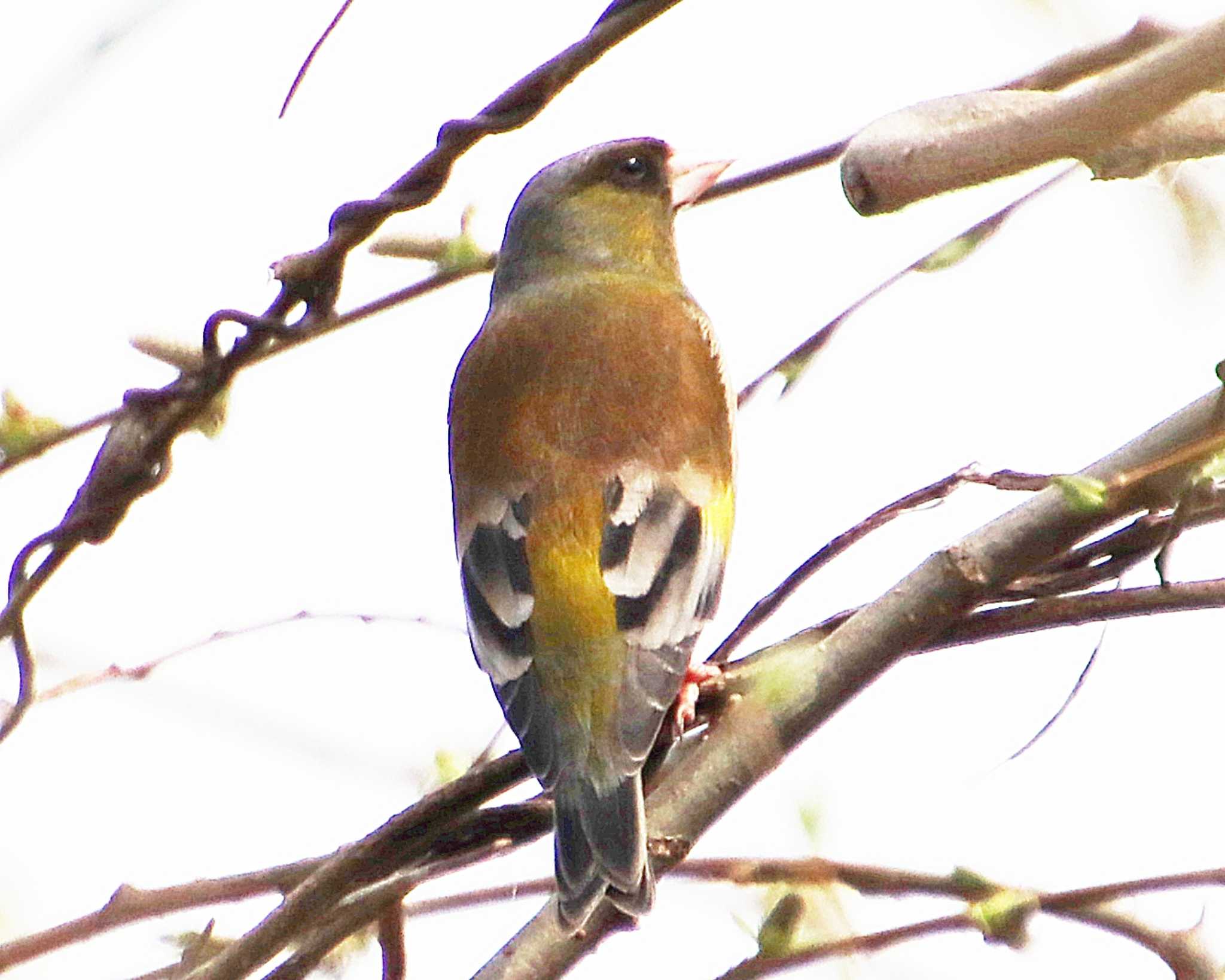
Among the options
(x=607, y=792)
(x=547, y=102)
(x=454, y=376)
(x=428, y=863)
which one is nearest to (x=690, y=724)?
(x=607, y=792)

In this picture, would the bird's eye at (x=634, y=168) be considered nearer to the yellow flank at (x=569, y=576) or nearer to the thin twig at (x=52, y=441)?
the yellow flank at (x=569, y=576)

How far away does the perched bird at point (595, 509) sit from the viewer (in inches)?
98.0

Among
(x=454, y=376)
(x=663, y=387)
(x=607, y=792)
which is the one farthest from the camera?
(x=454, y=376)

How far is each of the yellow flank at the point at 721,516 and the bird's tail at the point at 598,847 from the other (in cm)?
76

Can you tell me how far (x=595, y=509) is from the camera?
10.1ft

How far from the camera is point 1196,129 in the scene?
1.05 metres

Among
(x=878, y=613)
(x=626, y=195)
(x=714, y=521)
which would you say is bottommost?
(x=878, y=613)

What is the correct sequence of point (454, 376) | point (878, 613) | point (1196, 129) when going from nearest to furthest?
point (1196, 129), point (878, 613), point (454, 376)

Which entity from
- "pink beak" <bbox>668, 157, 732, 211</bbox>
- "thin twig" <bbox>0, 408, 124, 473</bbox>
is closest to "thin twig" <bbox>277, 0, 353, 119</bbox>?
"thin twig" <bbox>0, 408, 124, 473</bbox>

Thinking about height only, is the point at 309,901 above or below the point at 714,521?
below

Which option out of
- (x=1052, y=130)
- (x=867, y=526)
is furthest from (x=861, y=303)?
(x=1052, y=130)

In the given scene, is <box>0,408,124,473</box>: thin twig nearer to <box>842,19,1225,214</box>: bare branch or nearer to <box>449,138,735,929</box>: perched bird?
<box>449,138,735,929</box>: perched bird

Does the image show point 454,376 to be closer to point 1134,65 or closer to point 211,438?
point 211,438

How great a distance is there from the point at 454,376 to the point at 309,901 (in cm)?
205
